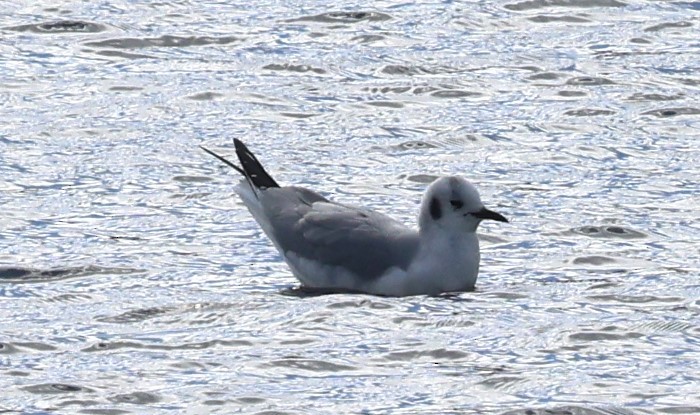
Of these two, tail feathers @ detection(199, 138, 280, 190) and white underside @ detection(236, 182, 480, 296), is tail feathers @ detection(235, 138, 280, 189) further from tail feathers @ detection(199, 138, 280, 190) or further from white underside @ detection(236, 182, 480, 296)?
white underside @ detection(236, 182, 480, 296)

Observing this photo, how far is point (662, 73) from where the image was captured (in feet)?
62.4

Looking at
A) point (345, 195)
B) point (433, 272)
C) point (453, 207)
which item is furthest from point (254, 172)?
point (433, 272)

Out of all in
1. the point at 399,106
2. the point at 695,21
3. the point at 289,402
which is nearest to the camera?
the point at 289,402

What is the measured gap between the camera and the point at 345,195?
15.2m

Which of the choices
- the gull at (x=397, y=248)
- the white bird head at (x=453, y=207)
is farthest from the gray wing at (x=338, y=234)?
the white bird head at (x=453, y=207)

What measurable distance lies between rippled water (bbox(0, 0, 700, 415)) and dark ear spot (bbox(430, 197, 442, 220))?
506 millimetres

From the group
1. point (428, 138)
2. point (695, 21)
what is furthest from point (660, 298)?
point (695, 21)

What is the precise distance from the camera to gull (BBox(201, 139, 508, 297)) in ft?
41.7

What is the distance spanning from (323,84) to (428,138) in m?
2.02

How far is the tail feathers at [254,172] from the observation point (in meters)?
13.9

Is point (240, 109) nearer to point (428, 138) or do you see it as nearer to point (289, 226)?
point (428, 138)

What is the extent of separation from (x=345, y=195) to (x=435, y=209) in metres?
2.41

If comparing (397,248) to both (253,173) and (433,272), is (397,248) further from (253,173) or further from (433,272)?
(253,173)

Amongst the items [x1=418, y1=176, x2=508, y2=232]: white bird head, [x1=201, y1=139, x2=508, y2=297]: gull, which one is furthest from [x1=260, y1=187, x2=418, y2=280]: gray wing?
[x1=418, y1=176, x2=508, y2=232]: white bird head
